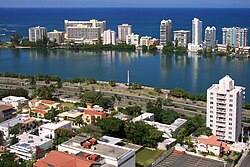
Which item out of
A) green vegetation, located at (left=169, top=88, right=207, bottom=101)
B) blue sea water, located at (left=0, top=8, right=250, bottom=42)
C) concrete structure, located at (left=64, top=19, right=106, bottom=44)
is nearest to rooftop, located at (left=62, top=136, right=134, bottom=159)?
green vegetation, located at (left=169, top=88, right=207, bottom=101)

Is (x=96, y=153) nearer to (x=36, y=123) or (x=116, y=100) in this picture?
(x=36, y=123)

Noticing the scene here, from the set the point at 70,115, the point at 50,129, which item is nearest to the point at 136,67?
the point at 70,115

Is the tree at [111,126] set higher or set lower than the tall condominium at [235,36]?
lower

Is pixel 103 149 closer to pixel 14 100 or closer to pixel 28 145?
pixel 28 145

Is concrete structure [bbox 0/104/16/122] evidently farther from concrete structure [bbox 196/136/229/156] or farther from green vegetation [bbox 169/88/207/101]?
green vegetation [bbox 169/88/207/101]

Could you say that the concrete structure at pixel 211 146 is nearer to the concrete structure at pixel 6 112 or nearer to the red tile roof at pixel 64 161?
the red tile roof at pixel 64 161

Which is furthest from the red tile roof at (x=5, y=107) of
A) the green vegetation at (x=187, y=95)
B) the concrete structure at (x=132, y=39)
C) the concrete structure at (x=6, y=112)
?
the concrete structure at (x=132, y=39)
